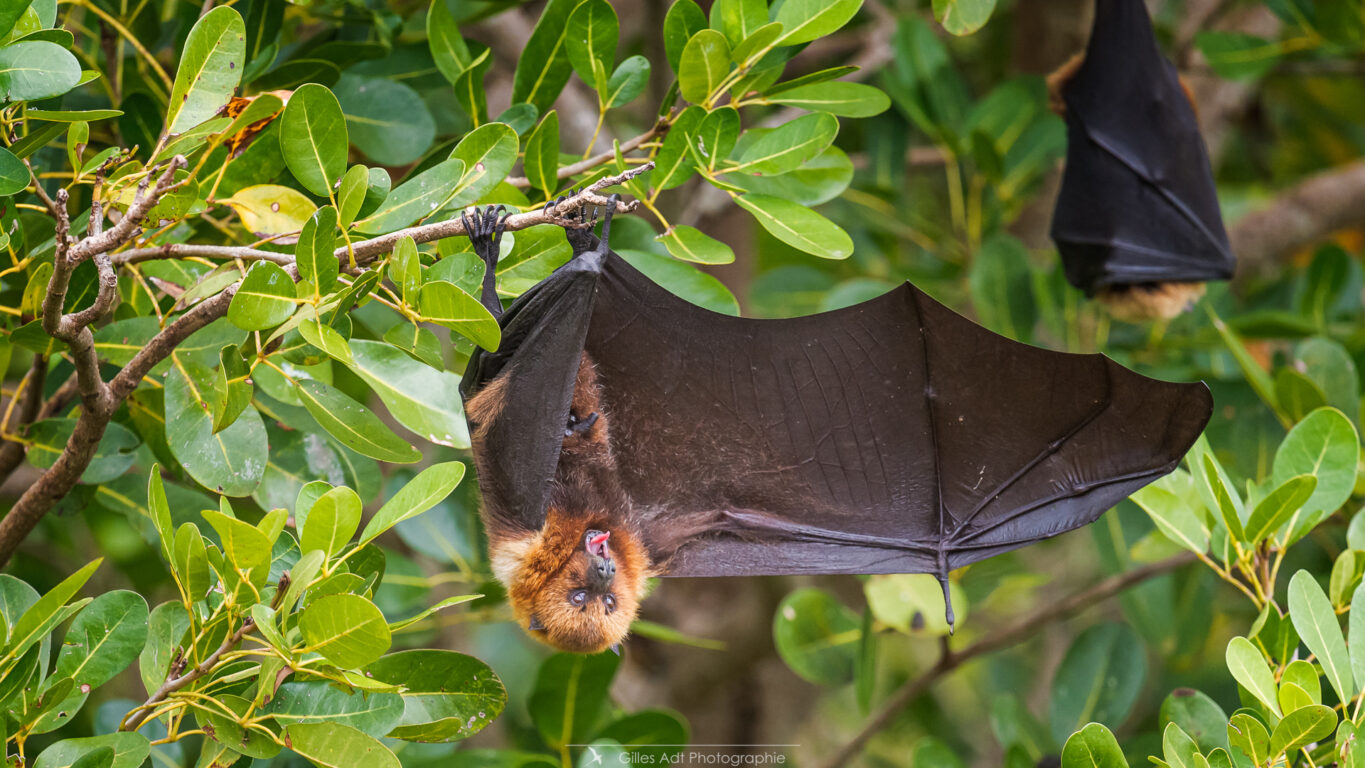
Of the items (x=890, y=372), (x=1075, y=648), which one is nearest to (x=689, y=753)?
(x=1075, y=648)

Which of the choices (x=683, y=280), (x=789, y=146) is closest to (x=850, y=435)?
(x=683, y=280)

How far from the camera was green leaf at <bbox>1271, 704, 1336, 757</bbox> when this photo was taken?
71.8 inches

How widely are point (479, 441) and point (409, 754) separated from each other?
1169mm

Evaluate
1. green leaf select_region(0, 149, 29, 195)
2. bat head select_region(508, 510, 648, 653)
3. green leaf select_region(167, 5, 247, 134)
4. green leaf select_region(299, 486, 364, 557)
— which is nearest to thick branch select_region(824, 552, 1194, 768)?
bat head select_region(508, 510, 648, 653)

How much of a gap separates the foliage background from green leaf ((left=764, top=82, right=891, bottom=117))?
153 mm

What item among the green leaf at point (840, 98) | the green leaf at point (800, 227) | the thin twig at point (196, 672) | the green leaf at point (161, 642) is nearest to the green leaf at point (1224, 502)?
the green leaf at point (800, 227)

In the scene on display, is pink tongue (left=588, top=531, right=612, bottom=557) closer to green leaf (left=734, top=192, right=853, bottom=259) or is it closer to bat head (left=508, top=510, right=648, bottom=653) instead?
bat head (left=508, top=510, right=648, bottom=653)

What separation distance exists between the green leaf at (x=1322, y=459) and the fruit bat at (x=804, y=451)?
27 cm

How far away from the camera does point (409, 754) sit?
2.99m

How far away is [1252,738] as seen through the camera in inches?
75.6

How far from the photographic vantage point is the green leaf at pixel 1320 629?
2.04 metres

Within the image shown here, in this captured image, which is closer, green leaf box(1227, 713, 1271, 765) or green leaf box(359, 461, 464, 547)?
green leaf box(359, 461, 464, 547)

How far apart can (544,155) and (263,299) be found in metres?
0.81

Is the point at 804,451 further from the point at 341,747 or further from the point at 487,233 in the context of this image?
the point at 341,747
